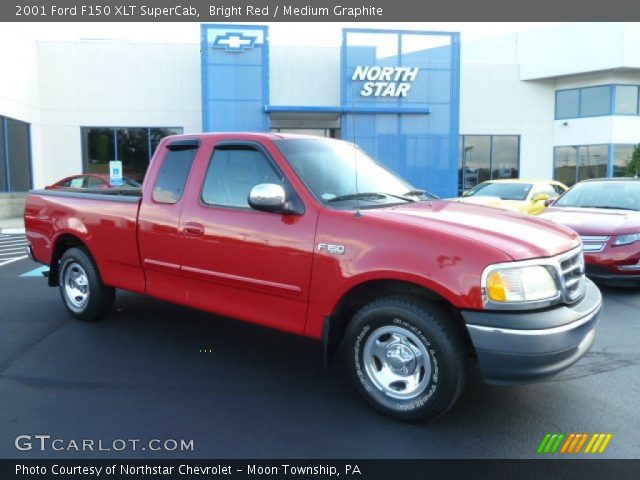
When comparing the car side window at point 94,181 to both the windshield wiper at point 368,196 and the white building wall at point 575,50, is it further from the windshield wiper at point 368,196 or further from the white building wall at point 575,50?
the white building wall at point 575,50

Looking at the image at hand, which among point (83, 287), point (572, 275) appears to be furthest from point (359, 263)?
point (83, 287)

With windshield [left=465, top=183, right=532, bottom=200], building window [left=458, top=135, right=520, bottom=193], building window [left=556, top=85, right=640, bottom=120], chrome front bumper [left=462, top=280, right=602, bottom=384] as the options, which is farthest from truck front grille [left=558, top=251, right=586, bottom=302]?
building window [left=556, top=85, right=640, bottom=120]

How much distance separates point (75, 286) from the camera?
595 cm

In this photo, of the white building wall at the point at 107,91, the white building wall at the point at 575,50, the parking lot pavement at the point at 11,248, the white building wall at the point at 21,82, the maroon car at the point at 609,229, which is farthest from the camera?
the white building wall at the point at 575,50

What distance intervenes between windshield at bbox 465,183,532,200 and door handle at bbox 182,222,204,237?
8.84 m

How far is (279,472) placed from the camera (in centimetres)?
308

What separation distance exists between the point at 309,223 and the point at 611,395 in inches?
102

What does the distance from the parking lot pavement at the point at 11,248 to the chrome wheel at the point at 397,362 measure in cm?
879

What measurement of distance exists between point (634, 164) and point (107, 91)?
2383 cm

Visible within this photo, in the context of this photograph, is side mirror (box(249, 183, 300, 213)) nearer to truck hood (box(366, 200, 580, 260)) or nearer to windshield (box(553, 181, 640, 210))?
truck hood (box(366, 200, 580, 260))

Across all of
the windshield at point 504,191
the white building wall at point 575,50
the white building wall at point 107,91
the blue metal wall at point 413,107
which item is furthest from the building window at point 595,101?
the white building wall at point 107,91

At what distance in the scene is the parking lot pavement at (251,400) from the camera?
3363 millimetres

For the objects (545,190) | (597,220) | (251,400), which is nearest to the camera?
(251,400)

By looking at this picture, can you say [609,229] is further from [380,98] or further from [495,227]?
[380,98]
